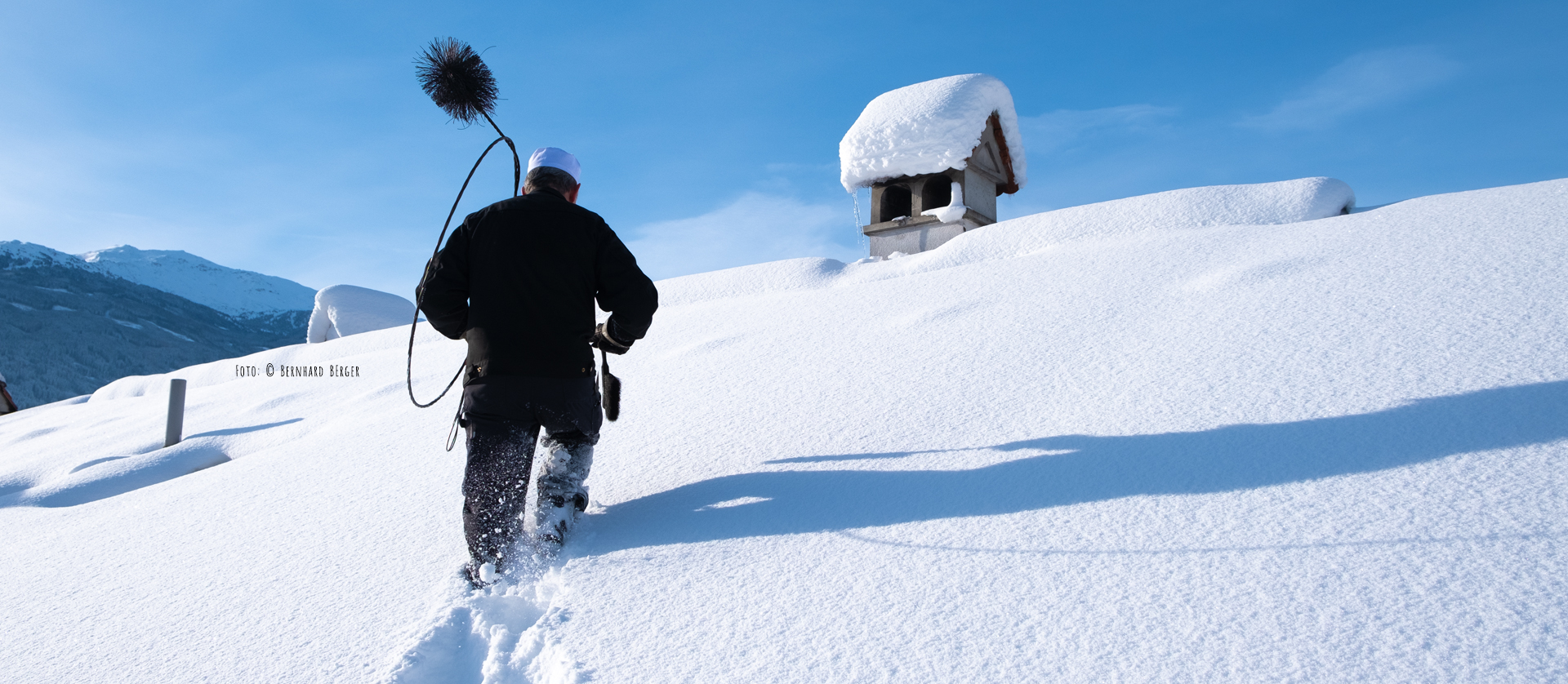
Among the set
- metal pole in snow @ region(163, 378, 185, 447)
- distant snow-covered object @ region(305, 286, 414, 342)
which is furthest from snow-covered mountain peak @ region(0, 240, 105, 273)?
metal pole in snow @ region(163, 378, 185, 447)

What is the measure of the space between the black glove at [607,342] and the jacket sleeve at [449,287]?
1.23ft

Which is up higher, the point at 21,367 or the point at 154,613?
the point at 21,367

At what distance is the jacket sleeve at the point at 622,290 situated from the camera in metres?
2.27

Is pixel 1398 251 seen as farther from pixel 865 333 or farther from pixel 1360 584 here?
pixel 1360 584

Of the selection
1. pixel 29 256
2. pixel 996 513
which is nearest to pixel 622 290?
pixel 996 513

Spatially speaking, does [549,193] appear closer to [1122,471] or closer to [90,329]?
[1122,471]

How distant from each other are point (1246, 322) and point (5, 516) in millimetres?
5595

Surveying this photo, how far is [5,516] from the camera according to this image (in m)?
3.59

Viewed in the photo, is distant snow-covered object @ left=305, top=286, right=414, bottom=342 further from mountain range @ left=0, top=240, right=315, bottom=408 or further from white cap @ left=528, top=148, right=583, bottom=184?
mountain range @ left=0, top=240, right=315, bottom=408

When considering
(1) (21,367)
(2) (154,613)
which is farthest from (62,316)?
(2) (154,613)

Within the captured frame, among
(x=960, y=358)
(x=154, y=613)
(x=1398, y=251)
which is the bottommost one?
(x=154, y=613)

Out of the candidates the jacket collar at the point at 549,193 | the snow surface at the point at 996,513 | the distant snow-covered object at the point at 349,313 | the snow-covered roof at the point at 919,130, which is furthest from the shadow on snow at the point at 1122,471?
the distant snow-covered object at the point at 349,313

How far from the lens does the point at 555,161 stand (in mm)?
2445

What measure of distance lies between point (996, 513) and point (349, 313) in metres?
17.6
